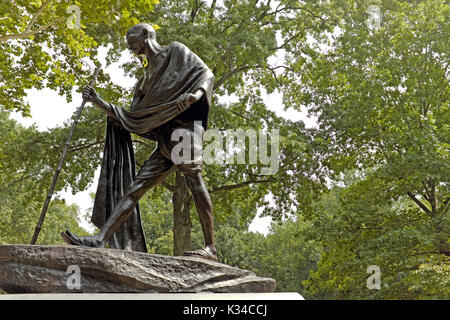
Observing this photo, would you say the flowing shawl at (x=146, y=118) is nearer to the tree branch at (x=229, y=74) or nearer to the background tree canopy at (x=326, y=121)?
the background tree canopy at (x=326, y=121)

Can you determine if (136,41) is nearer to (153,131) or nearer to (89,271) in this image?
(153,131)

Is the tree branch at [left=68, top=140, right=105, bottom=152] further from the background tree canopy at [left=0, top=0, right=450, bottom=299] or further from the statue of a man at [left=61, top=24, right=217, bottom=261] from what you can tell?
the statue of a man at [left=61, top=24, right=217, bottom=261]

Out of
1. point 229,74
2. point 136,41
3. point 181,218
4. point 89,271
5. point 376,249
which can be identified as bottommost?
point 89,271

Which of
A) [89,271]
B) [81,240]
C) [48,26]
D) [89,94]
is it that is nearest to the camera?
[89,271]

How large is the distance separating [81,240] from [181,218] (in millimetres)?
9655

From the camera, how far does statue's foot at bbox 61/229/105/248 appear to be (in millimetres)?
4238

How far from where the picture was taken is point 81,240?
4.28 meters

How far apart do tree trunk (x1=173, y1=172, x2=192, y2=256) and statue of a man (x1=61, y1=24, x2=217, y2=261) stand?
834cm

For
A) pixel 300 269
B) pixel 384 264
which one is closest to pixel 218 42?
pixel 384 264

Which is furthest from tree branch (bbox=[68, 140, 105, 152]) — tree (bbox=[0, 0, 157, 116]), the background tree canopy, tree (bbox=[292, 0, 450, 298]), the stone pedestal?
the stone pedestal

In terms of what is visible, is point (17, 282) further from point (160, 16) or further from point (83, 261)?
point (160, 16)

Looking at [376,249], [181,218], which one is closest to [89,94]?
[181,218]

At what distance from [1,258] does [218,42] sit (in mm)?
11165

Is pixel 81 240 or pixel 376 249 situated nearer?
pixel 81 240
